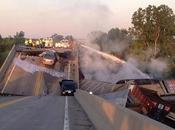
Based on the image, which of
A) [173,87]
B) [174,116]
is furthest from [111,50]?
[174,116]

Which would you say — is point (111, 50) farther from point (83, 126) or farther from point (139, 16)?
point (83, 126)

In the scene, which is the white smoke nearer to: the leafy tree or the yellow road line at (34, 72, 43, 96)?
the yellow road line at (34, 72, 43, 96)

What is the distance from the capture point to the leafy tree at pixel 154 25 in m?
147

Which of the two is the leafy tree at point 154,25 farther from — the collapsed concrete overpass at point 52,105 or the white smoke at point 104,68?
the collapsed concrete overpass at point 52,105

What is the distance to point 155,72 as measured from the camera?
397 feet

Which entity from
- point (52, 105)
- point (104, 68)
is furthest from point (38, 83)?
point (52, 105)

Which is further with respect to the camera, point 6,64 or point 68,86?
point 6,64

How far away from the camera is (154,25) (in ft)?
488

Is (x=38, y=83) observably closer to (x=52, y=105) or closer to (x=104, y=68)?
(x=104, y=68)

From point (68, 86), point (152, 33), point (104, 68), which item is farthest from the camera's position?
point (152, 33)

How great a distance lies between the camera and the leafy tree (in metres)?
147

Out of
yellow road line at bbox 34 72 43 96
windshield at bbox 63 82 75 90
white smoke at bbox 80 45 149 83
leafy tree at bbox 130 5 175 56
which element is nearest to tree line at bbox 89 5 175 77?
leafy tree at bbox 130 5 175 56

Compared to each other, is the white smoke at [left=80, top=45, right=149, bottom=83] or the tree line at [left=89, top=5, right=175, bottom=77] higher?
the tree line at [left=89, top=5, right=175, bottom=77]

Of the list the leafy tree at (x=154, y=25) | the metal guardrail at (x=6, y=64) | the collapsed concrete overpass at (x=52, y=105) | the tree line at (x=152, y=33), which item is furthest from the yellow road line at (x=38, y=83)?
the leafy tree at (x=154, y=25)
